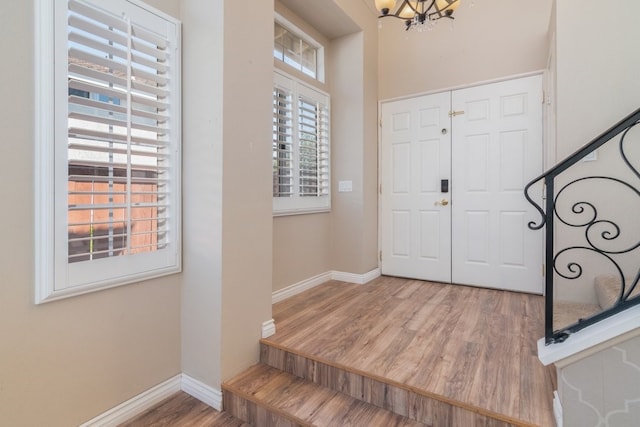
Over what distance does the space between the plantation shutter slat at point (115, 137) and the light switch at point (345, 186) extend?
2.09 meters

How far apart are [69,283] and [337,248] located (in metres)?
2.62

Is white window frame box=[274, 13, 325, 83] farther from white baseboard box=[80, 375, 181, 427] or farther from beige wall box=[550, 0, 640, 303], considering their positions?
white baseboard box=[80, 375, 181, 427]

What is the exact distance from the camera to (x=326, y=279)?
Result: 12.1 ft

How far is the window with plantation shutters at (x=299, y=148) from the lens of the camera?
117 inches

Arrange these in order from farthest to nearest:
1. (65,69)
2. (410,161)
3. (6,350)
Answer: (410,161) < (65,69) < (6,350)

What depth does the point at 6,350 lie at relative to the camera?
1386 millimetres

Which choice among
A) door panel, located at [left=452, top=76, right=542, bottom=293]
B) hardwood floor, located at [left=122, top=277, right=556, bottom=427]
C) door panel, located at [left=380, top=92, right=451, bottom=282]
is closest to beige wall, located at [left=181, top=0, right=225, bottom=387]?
hardwood floor, located at [left=122, top=277, right=556, bottom=427]

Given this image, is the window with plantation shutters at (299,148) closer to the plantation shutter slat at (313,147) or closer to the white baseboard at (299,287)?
the plantation shutter slat at (313,147)

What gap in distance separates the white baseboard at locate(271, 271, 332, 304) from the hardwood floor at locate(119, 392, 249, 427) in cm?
113

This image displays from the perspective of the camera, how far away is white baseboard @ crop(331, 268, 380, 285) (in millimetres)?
3609

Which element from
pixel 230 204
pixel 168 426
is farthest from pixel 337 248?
pixel 168 426

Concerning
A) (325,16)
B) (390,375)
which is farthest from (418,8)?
(390,375)

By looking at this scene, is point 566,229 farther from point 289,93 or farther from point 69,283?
point 69,283

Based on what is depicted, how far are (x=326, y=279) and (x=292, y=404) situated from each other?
199cm
